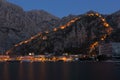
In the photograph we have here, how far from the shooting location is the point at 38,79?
88.2 m

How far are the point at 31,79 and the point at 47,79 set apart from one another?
4439mm

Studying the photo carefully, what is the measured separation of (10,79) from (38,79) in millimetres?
7279

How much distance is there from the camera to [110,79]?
8244 cm

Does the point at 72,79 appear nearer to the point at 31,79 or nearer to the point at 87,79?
the point at 87,79

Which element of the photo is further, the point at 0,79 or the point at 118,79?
the point at 0,79

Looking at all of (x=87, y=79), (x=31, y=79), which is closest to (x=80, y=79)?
(x=87, y=79)

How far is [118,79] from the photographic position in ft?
267

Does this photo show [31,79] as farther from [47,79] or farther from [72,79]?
[72,79]

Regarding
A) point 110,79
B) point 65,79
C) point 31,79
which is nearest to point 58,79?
point 65,79

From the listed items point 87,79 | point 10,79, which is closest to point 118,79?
point 87,79

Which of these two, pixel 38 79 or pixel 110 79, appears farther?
pixel 38 79

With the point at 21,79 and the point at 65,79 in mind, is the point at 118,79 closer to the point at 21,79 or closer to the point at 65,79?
the point at 65,79

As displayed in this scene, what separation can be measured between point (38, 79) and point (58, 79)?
5854 millimetres

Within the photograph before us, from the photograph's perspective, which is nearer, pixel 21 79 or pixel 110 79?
pixel 110 79
